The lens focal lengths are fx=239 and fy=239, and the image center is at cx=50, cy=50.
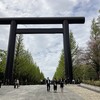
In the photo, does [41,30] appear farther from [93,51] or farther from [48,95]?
[48,95]

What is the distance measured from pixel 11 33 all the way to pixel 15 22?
1.85m

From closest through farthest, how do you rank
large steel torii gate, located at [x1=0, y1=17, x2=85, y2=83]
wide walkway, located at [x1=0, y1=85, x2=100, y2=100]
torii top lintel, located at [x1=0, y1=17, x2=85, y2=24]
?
wide walkway, located at [x1=0, y1=85, x2=100, y2=100] → large steel torii gate, located at [x1=0, y1=17, x2=85, y2=83] → torii top lintel, located at [x1=0, y1=17, x2=85, y2=24]

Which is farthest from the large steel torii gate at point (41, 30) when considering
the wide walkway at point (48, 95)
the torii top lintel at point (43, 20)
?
the wide walkway at point (48, 95)

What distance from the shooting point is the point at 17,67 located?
157ft

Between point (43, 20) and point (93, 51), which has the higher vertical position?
point (43, 20)

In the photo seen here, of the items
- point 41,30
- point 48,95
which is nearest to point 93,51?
point 41,30

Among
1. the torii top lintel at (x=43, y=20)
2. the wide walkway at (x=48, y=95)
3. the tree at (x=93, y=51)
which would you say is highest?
the torii top lintel at (x=43, y=20)

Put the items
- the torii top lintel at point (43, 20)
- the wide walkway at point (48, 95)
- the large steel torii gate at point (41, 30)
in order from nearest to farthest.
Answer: the wide walkway at point (48, 95)
the large steel torii gate at point (41, 30)
the torii top lintel at point (43, 20)

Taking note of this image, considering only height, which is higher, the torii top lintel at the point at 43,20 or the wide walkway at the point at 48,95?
the torii top lintel at the point at 43,20

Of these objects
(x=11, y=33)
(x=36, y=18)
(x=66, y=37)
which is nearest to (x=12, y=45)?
(x=11, y=33)

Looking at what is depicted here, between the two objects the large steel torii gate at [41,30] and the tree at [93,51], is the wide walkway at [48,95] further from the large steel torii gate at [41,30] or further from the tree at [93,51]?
the tree at [93,51]

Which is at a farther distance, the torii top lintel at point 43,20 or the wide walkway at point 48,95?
the torii top lintel at point 43,20

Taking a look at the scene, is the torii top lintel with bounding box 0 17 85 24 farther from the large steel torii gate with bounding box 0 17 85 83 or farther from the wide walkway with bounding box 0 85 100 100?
the wide walkway with bounding box 0 85 100 100

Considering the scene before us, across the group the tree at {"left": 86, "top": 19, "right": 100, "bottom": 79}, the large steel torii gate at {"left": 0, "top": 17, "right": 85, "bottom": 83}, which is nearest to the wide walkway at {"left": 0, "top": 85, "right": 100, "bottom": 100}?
the large steel torii gate at {"left": 0, "top": 17, "right": 85, "bottom": 83}
